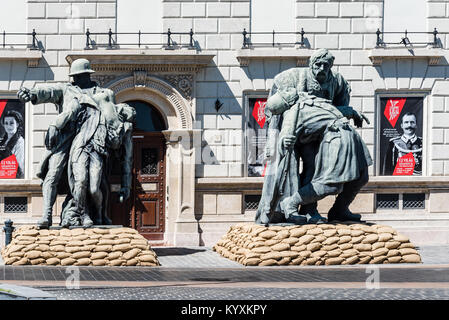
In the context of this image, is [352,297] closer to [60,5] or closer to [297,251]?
[297,251]

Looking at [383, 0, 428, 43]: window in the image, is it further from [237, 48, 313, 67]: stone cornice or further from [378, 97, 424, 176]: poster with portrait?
[237, 48, 313, 67]: stone cornice

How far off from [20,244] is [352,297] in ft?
20.1

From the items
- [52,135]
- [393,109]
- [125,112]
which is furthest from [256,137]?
[52,135]

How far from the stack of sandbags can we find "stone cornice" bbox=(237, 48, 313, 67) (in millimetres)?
7676

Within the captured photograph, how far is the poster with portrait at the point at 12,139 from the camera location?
2216cm

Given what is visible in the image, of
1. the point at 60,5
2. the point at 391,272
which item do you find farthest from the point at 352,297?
the point at 60,5

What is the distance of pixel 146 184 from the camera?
896 inches

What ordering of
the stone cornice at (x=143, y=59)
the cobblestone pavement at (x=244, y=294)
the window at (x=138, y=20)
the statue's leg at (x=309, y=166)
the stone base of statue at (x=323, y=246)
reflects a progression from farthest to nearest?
1. the window at (x=138, y=20)
2. the stone cornice at (x=143, y=59)
3. the statue's leg at (x=309, y=166)
4. the stone base of statue at (x=323, y=246)
5. the cobblestone pavement at (x=244, y=294)

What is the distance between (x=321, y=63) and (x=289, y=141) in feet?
4.65

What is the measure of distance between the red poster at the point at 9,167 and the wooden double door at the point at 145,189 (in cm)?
222

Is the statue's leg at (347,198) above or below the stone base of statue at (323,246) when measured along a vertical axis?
above

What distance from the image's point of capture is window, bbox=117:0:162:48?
2236 centimetres

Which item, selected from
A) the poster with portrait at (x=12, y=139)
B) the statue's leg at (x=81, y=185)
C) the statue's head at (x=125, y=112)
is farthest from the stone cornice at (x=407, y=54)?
the statue's leg at (x=81, y=185)

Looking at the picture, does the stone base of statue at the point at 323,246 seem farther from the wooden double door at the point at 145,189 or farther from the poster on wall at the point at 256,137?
the wooden double door at the point at 145,189
